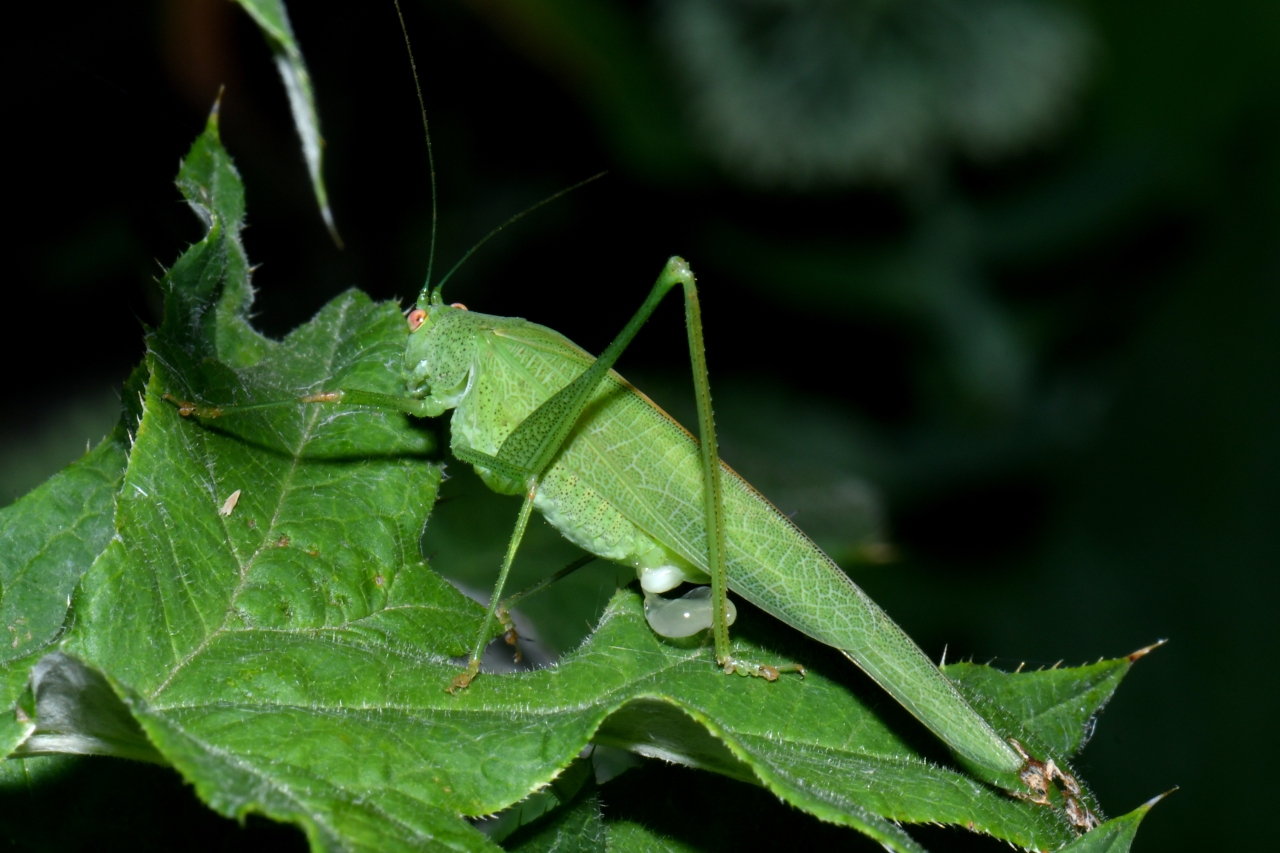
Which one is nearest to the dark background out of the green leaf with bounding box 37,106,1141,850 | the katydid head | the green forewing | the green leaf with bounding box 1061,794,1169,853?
the green forewing

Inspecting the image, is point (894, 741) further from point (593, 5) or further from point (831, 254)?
point (593, 5)

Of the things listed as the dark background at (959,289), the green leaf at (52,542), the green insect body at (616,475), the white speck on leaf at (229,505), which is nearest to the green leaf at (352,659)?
the white speck on leaf at (229,505)

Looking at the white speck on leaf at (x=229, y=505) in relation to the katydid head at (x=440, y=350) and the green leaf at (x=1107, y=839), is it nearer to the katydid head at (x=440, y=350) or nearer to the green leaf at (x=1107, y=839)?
the katydid head at (x=440, y=350)

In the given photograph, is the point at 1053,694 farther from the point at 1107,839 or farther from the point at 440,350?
the point at 440,350

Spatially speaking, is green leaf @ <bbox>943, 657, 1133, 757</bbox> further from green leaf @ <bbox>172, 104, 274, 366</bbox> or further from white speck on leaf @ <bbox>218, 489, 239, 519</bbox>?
green leaf @ <bbox>172, 104, 274, 366</bbox>

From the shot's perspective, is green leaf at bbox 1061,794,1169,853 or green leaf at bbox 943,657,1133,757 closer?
green leaf at bbox 1061,794,1169,853

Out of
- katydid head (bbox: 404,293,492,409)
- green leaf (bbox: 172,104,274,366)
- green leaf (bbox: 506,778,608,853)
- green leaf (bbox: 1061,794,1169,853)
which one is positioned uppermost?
green leaf (bbox: 172,104,274,366)

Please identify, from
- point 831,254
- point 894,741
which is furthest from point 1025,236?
point 894,741
